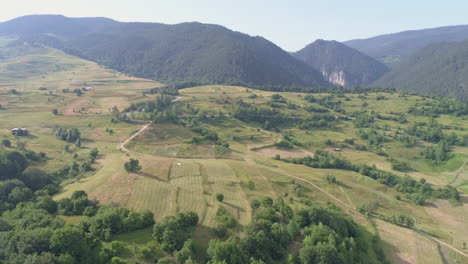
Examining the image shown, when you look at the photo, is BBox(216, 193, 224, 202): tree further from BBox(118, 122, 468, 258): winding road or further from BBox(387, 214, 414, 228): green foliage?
BBox(387, 214, 414, 228): green foliage

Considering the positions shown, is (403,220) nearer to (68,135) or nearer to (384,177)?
(384,177)

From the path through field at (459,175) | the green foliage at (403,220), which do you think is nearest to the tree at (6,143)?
the green foliage at (403,220)

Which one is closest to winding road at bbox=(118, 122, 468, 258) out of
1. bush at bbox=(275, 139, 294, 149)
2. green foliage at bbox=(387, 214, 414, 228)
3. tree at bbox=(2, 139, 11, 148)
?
green foliage at bbox=(387, 214, 414, 228)

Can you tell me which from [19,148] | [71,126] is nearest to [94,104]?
[71,126]

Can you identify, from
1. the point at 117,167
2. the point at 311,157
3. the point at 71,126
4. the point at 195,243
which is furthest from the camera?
the point at 71,126

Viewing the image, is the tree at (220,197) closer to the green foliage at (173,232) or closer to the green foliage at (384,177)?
the green foliage at (173,232)

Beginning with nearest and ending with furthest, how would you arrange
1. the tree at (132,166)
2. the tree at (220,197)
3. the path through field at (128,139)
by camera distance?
the tree at (220,197), the tree at (132,166), the path through field at (128,139)

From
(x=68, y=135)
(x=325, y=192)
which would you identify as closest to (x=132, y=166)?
(x=68, y=135)

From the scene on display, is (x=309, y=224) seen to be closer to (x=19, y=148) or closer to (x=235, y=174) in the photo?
(x=235, y=174)
